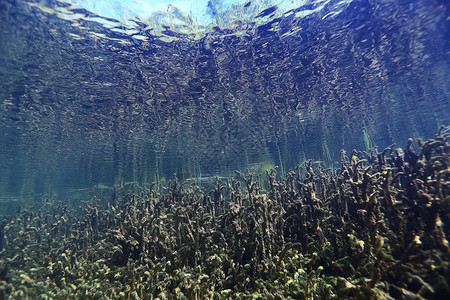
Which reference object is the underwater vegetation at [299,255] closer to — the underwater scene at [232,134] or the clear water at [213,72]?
the underwater scene at [232,134]

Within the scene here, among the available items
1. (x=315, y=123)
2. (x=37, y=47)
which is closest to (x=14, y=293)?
(x=37, y=47)

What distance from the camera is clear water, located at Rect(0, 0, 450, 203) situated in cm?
996

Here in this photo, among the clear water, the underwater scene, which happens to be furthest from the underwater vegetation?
the clear water

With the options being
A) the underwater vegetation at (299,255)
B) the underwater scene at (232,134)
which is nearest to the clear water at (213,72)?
the underwater scene at (232,134)

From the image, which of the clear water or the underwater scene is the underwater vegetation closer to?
the underwater scene

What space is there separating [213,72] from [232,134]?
1213cm

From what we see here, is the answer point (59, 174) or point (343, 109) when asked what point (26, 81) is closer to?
point (343, 109)

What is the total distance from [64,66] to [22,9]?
3713 mm

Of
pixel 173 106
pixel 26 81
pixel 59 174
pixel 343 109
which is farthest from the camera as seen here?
pixel 59 174

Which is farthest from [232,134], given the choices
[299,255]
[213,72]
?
[299,255]

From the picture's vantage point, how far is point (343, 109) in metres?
22.0

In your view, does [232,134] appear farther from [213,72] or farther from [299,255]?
[299,255]

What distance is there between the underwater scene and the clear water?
96mm

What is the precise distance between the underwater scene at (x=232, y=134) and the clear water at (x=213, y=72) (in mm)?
96
